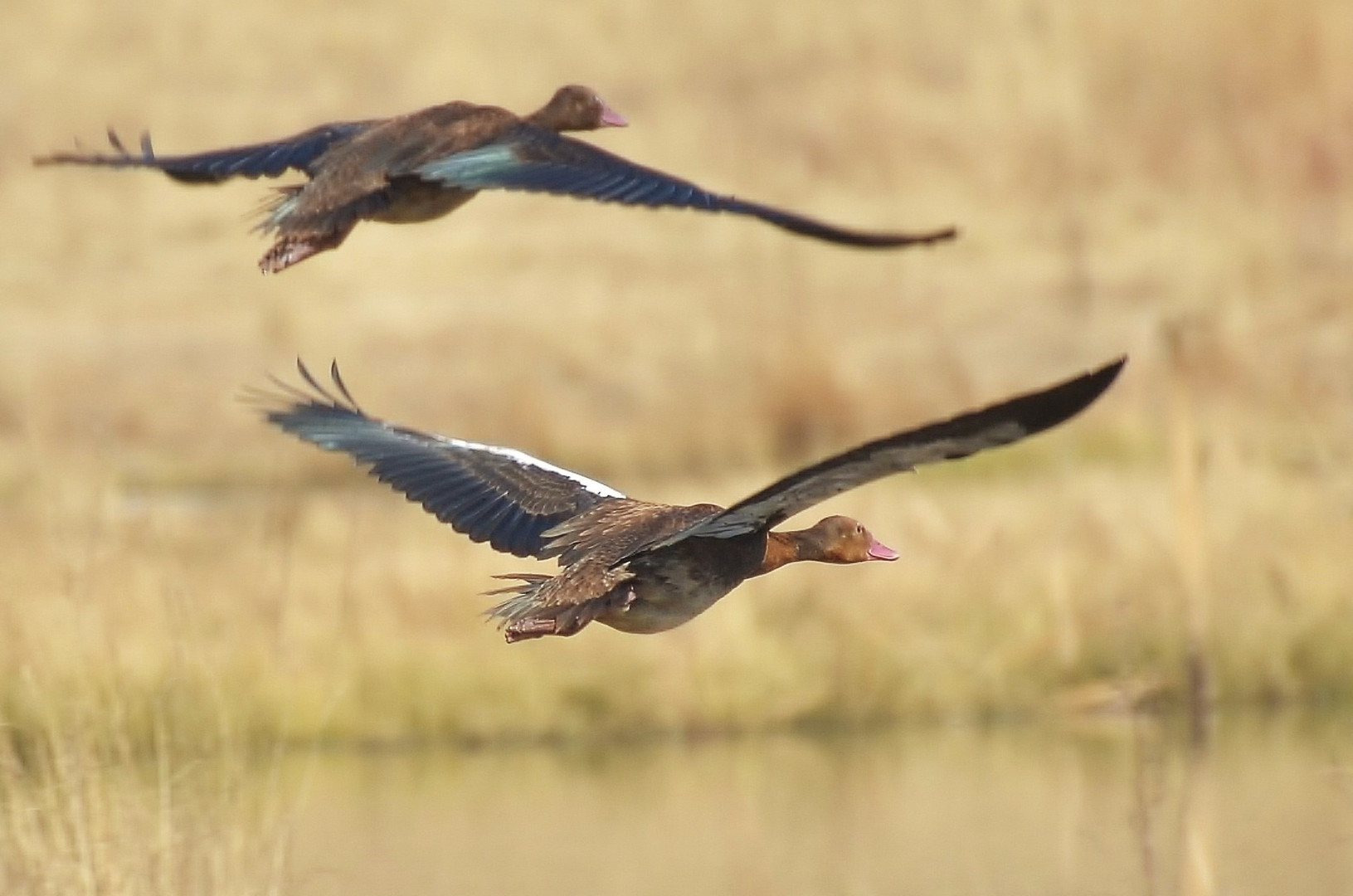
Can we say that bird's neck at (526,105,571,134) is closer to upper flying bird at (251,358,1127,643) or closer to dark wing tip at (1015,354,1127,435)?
upper flying bird at (251,358,1127,643)

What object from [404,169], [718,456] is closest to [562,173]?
[404,169]

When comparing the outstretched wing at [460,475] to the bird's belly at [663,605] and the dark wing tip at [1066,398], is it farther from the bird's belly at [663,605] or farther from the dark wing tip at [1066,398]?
the dark wing tip at [1066,398]

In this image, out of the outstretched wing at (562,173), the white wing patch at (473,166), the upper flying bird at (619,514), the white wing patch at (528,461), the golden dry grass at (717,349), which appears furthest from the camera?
the golden dry grass at (717,349)

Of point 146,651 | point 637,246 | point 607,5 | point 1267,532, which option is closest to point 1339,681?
point 1267,532

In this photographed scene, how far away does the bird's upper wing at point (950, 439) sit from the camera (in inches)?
204

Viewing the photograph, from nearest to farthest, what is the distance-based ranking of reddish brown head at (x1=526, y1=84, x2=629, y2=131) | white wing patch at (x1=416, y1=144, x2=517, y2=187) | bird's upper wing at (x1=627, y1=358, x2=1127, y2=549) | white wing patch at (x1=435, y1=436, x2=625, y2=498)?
bird's upper wing at (x1=627, y1=358, x2=1127, y2=549)
white wing patch at (x1=416, y1=144, x2=517, y2=187)
white wing patch at (x1=435, y1=436, x2=625, y2=498)
reddish brown head at (x1=526, y1=84, x2=629, y2=131)

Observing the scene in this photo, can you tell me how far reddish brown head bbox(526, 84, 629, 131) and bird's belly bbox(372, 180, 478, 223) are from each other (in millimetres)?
829

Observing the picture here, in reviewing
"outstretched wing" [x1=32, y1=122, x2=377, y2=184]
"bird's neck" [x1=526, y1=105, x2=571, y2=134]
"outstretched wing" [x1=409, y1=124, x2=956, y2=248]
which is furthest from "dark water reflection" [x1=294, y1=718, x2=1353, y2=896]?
"outstretched wing" [x1=409, y1=124, x2=956, y2=248]

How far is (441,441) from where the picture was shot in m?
8.12

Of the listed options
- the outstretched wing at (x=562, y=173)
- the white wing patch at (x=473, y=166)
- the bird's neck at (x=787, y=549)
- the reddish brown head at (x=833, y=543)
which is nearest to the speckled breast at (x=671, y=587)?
the bird's neck at (x=787, y=549)

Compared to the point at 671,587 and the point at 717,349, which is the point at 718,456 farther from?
the point at 671,587

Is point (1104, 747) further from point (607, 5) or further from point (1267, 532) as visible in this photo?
point (607, 5)

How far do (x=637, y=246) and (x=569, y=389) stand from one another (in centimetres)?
386

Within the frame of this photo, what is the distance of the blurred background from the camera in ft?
39.6
